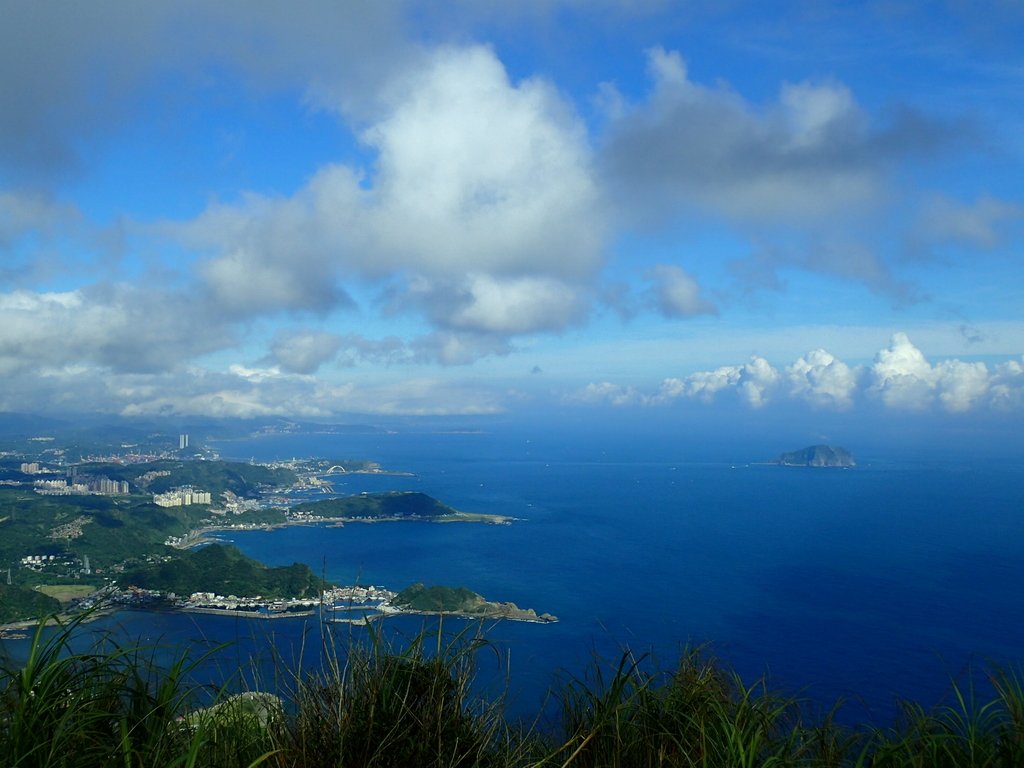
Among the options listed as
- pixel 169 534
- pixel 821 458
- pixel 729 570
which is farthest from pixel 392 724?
pixel 821 458

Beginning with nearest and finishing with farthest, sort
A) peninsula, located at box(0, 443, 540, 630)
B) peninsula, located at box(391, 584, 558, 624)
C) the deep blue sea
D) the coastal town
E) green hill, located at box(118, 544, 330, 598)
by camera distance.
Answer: the deep blue sea, the coastal town, peninsula, located at box(0, 443, 540, 630), peninsula, located at box(391, 584, 558, 624), green hill, located at box(118, 544, 330, 598)

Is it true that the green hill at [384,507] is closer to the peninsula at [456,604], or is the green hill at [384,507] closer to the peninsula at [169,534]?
the peninsula at [169,534]

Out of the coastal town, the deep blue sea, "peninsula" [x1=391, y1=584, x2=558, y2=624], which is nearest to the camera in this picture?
the deep blue sea

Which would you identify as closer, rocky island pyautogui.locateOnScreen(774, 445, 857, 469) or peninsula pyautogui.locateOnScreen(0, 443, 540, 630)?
peninsula pyautogui.locateOnScreen(0, 443, 540, 630)

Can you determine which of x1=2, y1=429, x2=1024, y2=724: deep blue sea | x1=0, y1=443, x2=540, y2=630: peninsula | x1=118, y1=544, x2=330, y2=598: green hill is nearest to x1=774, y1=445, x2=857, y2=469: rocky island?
x1=2, y1=429, x2=1024, y2=724: deep blue sea

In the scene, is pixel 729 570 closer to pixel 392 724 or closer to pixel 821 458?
pixel 392 724

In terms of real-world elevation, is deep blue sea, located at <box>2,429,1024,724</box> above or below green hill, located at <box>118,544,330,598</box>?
below

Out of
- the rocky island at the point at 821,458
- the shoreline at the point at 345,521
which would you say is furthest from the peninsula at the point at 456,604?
the rocky island at the point at 821,458

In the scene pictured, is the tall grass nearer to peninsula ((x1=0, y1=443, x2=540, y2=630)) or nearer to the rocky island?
peninsula ((x1=0, y1=443, x2=540, y2=630))
